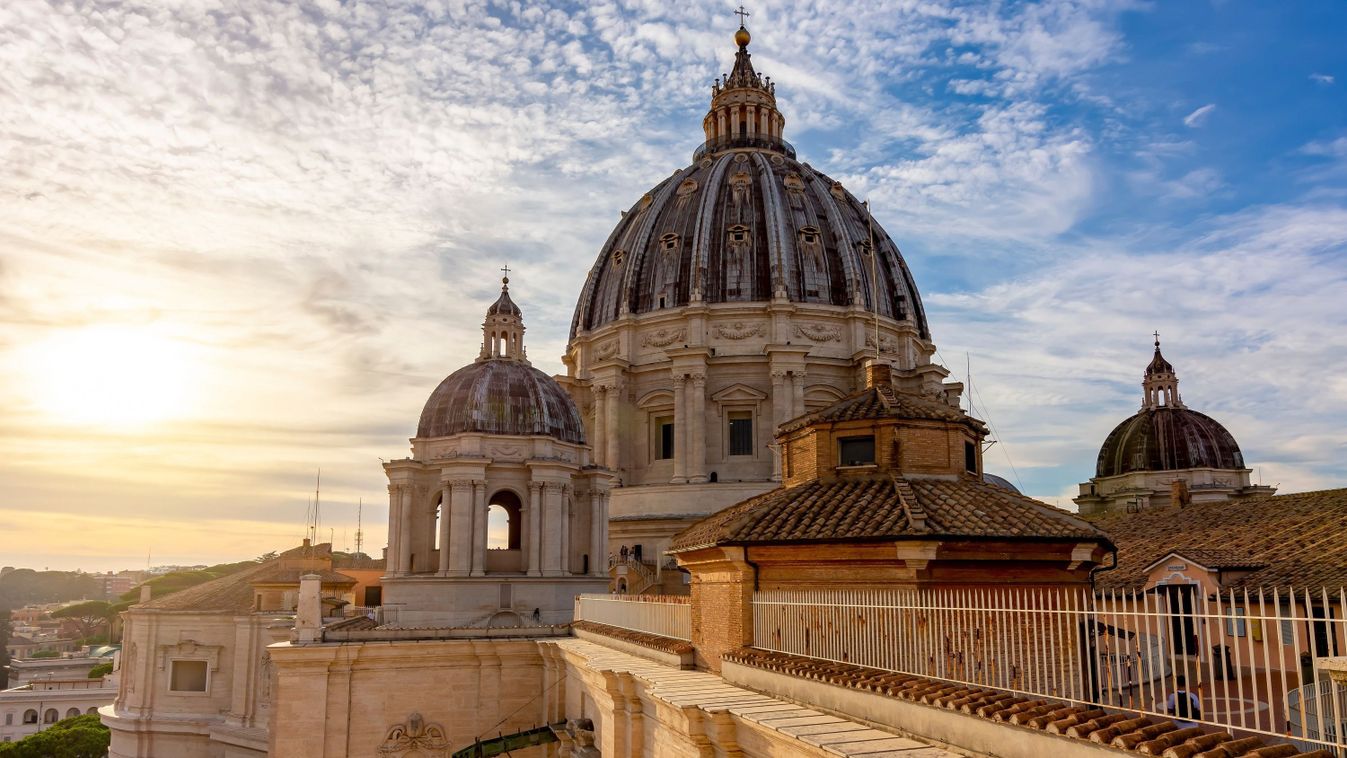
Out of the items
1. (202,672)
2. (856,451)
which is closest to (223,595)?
(202,672)

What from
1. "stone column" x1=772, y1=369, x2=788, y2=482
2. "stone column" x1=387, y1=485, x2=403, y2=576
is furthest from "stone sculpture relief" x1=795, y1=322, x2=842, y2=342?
"stone column" x1=387, y1=485, x2=403, y2=576

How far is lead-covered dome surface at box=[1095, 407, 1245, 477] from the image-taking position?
200ft

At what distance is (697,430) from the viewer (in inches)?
1988

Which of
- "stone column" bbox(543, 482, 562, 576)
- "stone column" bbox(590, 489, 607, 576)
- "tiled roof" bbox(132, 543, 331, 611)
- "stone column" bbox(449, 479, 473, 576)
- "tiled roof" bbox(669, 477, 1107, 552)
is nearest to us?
"tiled roof" bbox(669, 477, 1107, 552)

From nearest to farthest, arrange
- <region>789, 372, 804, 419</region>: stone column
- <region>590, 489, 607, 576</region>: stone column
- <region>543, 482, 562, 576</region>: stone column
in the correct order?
<region>543, 482, 562, 576</region>: stone column < <region>590, 489, 607, 576</region>: stone column < <region>789, 372, 804, 419</region>: stone column

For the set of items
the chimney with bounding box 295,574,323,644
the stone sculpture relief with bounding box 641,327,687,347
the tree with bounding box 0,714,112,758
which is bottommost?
the tree with bounding box 0,714,112,758

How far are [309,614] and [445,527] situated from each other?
19.2 ft

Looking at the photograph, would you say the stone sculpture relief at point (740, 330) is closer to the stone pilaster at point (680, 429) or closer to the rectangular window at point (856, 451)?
the stone pilaster at point (680, 429)

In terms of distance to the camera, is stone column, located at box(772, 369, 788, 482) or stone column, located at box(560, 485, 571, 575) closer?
stone column, located at box(560, 485, 571, 575)

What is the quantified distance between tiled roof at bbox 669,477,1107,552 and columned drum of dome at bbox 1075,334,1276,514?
156 feet

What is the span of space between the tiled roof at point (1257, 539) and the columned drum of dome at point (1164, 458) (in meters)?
22.4

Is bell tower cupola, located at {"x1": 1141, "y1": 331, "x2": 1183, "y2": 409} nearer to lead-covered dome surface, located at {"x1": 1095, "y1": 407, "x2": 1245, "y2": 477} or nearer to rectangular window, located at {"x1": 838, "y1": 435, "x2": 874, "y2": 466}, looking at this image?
lead-covered dome surface, located at {"x1": 1095, "y1": 407, "x2": 1245, "y2": 477}

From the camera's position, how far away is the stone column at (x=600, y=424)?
2088 inches

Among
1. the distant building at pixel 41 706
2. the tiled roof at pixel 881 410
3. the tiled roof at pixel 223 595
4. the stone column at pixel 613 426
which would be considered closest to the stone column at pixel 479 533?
the tiled roof at pixel 223 595
